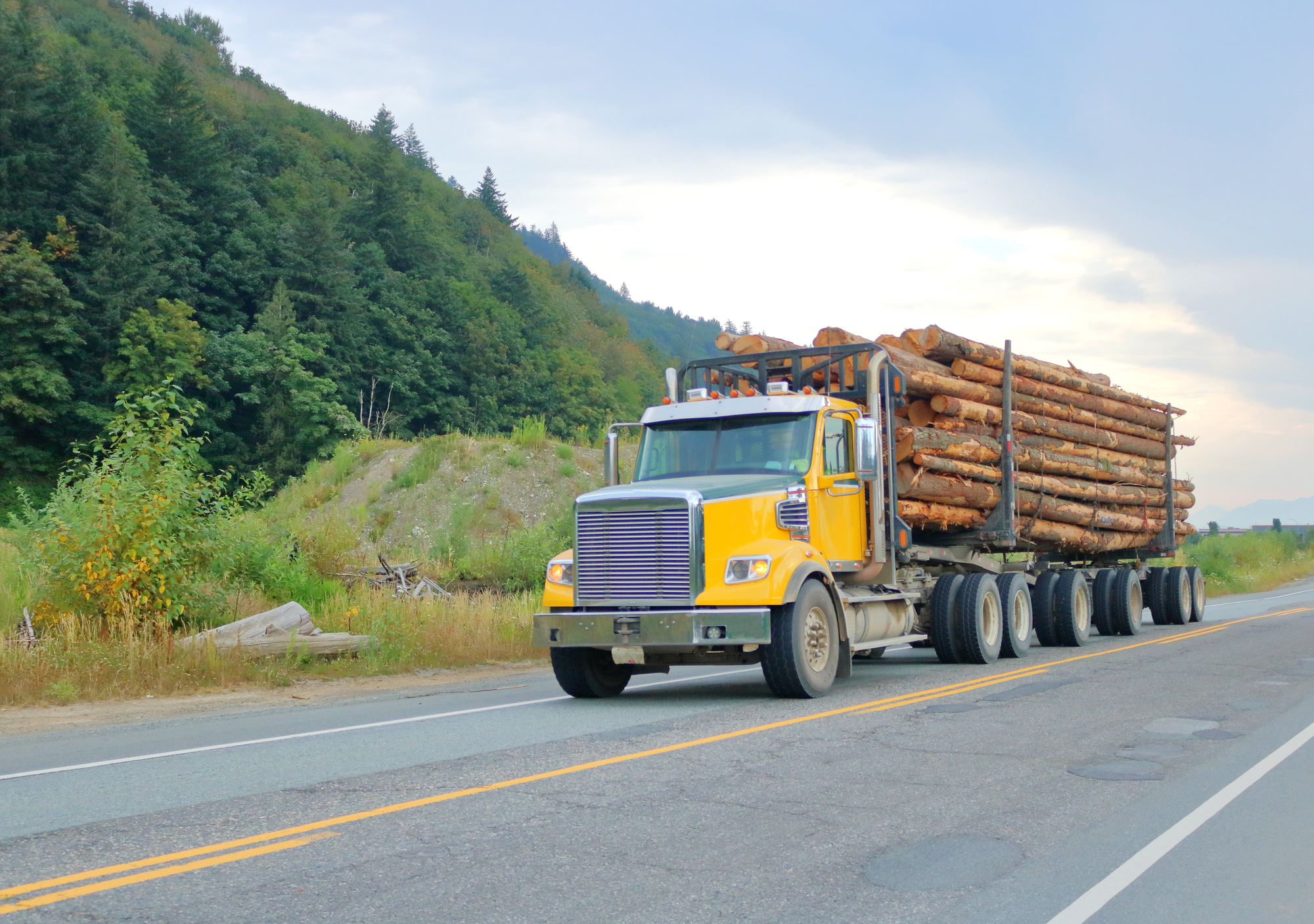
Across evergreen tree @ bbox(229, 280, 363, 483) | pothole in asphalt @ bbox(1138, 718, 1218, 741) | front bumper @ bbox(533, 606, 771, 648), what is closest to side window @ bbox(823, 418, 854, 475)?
front bumper @ bbox(533, 606, 771, 648)

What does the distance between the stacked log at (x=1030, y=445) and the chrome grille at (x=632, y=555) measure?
435 cm

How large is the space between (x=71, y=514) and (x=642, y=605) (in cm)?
792

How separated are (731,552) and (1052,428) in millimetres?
9409

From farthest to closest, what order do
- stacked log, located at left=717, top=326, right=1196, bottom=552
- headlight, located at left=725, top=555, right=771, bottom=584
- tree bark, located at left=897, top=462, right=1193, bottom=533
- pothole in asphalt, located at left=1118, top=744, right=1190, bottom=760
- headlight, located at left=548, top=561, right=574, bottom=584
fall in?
stacked log, located at left=717, top=326, right=1196, bottom=552 → tree bark, located at left=897, top=462, right=1193, bottom=533 → headlight, located at left=548, top=561, right=574, bottom=584 → headlight, located at left=725, top=555, right=771, bottom=584 → pothole in asphalt, located at left=1118, top=744, right=1190, bottom=760

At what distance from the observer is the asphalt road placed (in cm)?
520

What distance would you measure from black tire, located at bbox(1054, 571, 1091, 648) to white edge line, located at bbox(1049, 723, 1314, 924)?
10.1m

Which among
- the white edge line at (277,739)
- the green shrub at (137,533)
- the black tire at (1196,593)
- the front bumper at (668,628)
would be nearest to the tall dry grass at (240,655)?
the green shrub at (137,533)

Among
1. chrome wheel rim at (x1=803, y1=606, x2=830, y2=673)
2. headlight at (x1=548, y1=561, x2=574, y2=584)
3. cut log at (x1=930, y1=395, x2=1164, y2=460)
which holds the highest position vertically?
cut log at (x1=930, y1=395, x2=1164, y2=460)

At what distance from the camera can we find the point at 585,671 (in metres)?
12.6

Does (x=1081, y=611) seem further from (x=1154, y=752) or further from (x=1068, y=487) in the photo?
(x=1154, y=752)

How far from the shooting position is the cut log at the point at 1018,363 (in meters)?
16.7

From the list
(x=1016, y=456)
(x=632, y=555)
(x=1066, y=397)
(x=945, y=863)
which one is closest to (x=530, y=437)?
(x=1066, y=397)

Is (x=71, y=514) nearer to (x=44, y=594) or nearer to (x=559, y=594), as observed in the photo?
(x=44, y=594)

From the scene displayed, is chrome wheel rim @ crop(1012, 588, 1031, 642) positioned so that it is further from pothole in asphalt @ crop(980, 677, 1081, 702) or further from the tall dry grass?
the tall dry grass
